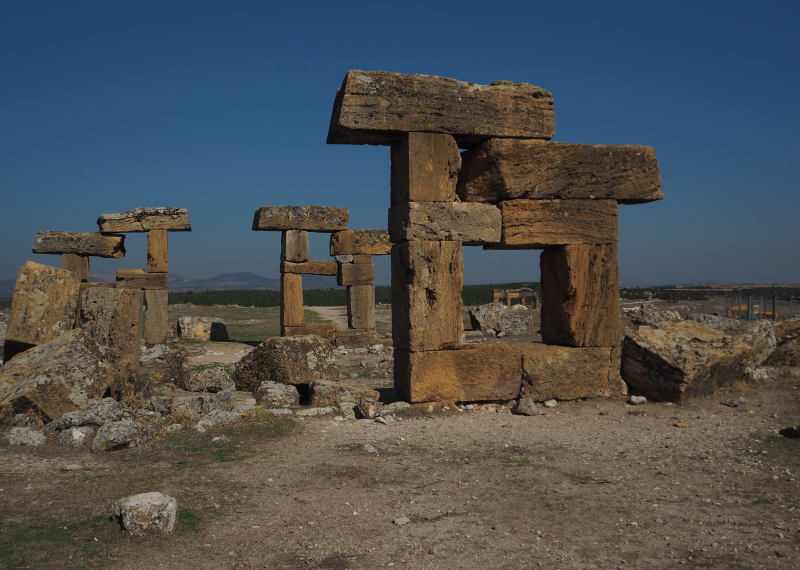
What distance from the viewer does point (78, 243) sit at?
16938mm

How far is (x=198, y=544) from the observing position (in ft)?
12.0

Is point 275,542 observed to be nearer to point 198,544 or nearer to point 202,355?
point 198,544

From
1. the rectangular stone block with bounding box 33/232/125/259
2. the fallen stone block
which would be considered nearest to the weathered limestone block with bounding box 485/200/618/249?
the fallen stone block

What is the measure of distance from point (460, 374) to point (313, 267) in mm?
10215

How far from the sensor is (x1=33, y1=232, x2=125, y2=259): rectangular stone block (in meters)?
16.7

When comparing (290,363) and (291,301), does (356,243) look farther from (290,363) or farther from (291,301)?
(290,363)

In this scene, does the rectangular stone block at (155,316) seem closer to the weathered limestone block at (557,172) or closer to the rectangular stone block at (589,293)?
the weathered limestone block at (557,172)

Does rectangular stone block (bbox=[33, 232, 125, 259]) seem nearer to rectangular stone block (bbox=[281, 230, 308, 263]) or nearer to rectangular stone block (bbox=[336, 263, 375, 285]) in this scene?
rectangular stone block (bbox=[281, 230, 308, 263])

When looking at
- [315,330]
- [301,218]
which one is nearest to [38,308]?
[315,330]

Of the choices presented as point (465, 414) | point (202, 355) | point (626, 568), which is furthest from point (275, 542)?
point (202, 355)

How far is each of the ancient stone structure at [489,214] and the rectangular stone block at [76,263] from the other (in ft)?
40.7

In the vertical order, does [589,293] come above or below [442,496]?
above

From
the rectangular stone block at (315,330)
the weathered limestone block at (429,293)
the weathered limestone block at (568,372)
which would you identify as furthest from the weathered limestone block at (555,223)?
the rectangular stone block at (315,330)

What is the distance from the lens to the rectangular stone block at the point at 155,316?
16875 millimetres
